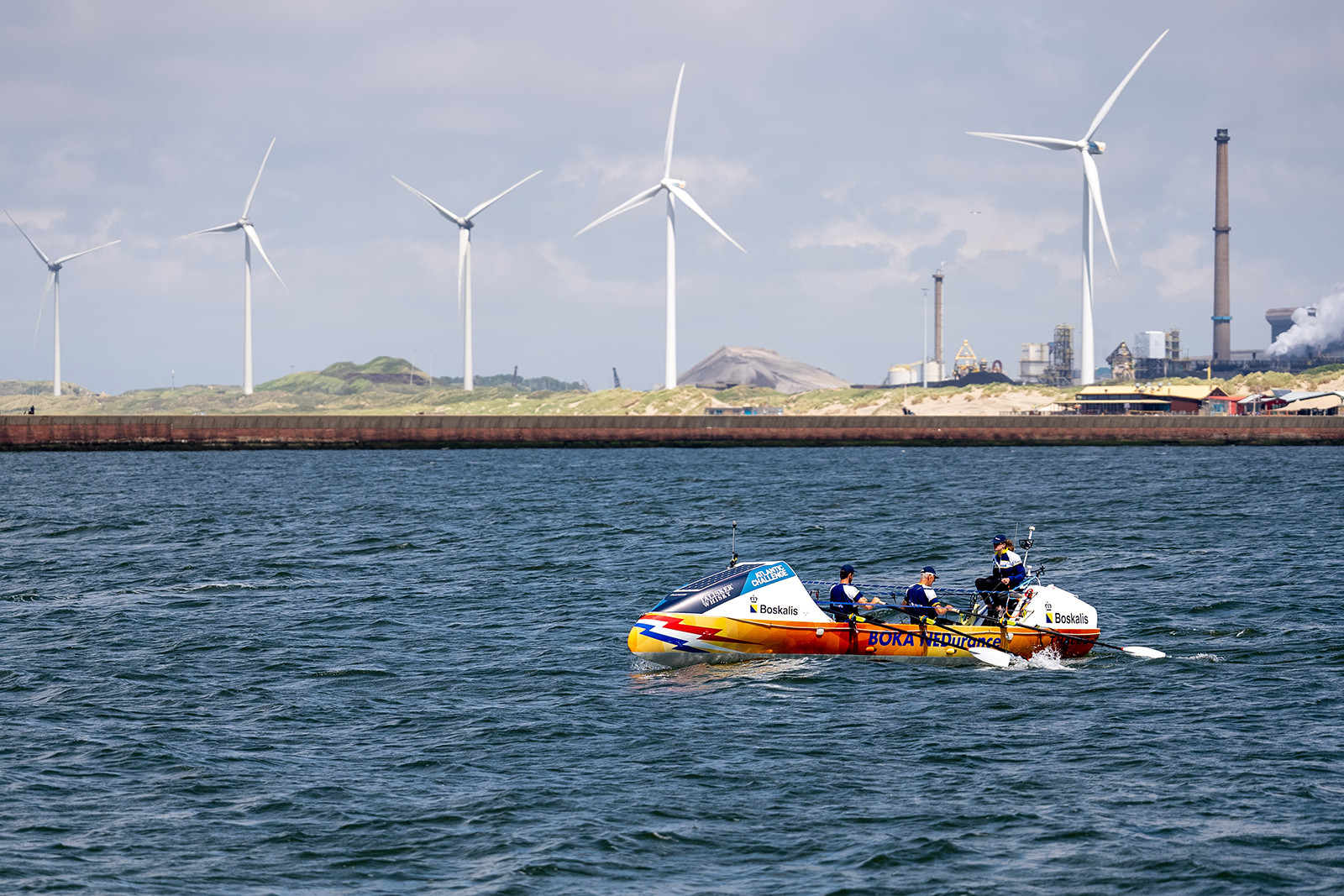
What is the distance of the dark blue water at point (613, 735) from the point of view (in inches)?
575

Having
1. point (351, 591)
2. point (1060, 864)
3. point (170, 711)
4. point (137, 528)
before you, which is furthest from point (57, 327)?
point (1060, 864)

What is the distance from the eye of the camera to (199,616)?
103 ft

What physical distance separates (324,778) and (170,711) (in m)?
5.67

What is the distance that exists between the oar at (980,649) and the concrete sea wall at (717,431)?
9413cm

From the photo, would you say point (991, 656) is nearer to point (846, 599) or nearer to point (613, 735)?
point (846, 599)

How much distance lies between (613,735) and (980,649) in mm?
9716

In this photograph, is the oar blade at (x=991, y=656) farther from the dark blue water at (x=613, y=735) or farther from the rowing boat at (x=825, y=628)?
the dark blue water at (x=613, y=735)

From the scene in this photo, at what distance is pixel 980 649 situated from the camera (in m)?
25.6

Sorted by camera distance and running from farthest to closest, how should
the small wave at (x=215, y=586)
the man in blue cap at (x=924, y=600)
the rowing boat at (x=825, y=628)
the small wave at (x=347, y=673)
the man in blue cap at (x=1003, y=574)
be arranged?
the small wave at (x=215, y=586)
the man in blue cap at (x=1003, y=574)
the man in blue cap at (x=924, y=600)
the rowing boat at (x=825, y=628)
the small wave at (x=347, y=673)

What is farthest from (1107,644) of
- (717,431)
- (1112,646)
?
(717,431)

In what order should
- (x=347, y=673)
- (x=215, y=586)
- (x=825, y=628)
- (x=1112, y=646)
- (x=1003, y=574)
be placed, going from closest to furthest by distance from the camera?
(x=347, y=673) → (x=1112, y=646) → (x=825, y=628) → (x=1003, y=574) → (x=215, y=586)

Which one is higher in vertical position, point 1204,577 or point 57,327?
point 57,327

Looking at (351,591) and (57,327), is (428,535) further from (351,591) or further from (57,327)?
(57,327)

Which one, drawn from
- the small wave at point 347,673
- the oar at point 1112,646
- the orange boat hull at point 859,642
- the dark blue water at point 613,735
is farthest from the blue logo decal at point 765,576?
the small wave at point 347,673
